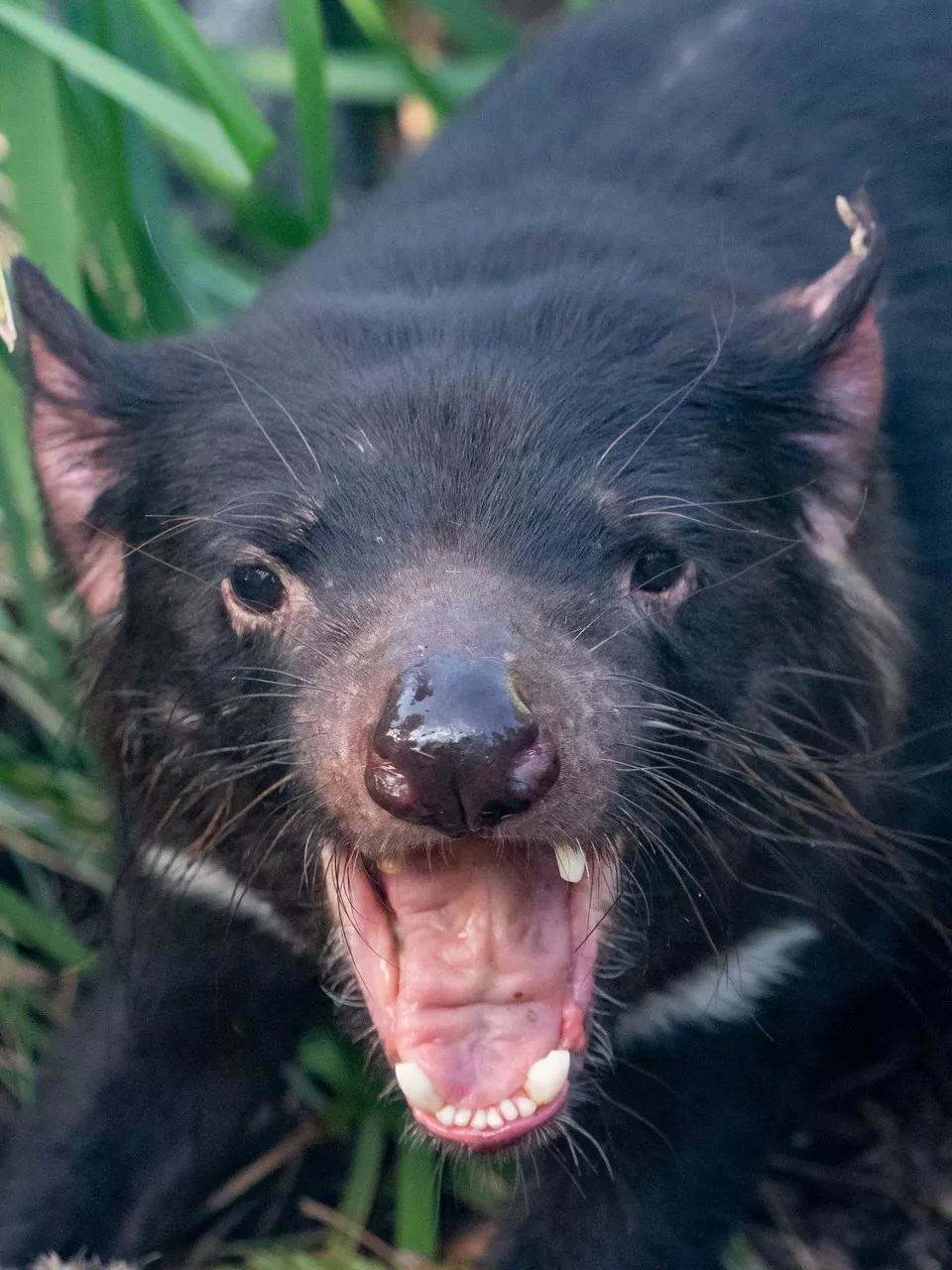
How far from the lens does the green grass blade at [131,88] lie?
2.52 m

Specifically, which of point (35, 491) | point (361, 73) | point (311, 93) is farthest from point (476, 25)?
point (35, 491)

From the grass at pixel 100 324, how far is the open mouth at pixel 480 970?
640mm

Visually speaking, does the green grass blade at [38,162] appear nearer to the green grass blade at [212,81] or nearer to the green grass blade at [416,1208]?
the green grass blade at [212,81]

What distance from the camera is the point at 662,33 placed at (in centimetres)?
294

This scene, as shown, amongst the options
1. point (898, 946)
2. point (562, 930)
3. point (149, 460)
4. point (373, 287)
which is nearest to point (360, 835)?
point (562, 930)

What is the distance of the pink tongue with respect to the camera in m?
1.90

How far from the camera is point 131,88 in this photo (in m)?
2.57

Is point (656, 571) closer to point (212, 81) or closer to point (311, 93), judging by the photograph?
point (212, 81)

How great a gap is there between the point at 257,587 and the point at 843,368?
72 centimetres

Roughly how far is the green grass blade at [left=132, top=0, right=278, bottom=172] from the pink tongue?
1.15 metres

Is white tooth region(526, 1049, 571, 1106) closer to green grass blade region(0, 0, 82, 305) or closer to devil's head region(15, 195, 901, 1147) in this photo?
devil's head region(15, 195, 901, 1147)

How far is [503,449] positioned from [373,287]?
19.6 inches

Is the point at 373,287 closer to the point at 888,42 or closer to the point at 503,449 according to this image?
the point at 503,449

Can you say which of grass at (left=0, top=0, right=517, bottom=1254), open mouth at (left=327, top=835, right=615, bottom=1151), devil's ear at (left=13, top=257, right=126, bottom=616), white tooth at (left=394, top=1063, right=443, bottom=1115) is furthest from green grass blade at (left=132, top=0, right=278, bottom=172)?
white tooth at (left=394, top=1063, right=443, bottom=1115)
